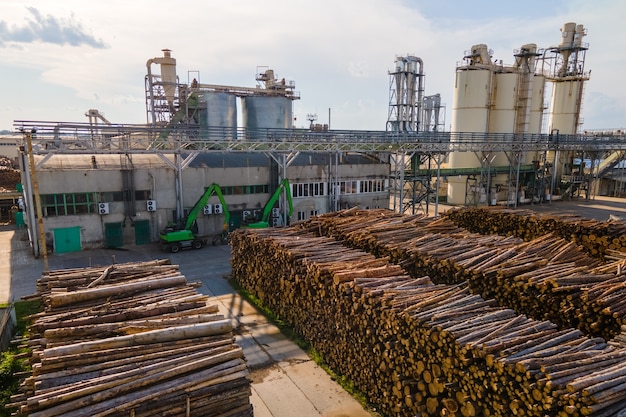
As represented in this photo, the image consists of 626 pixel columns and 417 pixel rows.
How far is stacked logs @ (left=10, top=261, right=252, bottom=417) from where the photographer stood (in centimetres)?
732

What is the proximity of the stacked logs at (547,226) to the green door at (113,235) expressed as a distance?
19.1 metres

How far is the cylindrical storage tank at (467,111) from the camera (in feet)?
136

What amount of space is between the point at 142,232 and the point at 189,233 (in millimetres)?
3513

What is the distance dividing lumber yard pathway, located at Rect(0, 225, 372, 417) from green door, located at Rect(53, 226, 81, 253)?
535 mm

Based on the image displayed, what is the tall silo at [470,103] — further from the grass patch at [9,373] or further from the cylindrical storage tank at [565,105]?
the grass patch at [9,373]

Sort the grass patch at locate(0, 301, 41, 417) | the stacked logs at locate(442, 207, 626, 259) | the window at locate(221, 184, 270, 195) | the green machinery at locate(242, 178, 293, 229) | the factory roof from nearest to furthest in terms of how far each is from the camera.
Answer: the grass patch at locate(0, 301, 41, 417), the stacked logs at locate(442, 207, 626, 259), the factory roof, the green machinery at locate(242, 178, 293, 229), the window at locate(221, 184, 270, 195)

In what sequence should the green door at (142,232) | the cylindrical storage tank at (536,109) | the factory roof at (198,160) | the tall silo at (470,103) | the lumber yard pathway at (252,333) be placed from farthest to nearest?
1. the cylindrical storage tank at (536,109)
2. the tall silo at (470,103)
3. the green door at (142,232)
4. the factory roof at (198,160)
5. the lumber yard pathway at (252,333)

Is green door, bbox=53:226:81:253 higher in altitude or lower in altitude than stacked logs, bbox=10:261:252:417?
lower

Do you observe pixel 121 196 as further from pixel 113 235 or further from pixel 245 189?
pixel 245 189

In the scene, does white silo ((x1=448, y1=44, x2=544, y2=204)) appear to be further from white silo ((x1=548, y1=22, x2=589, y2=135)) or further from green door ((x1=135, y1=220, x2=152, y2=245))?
green door ((x1=135, y1=220, x2=152, y2=245))

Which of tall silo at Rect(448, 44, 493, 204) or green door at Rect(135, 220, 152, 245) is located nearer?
green door at Rect(135, 220, 152, 245)

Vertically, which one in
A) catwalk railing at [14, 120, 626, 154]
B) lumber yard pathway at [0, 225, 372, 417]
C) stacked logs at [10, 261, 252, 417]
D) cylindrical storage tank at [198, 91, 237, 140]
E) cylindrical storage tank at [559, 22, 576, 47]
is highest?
cylindrical storage tank at [559, 22, 576, 47]

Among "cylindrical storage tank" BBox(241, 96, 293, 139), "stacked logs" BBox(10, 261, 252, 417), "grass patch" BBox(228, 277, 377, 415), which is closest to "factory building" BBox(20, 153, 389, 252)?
"grass patch" BBox(228, 277, 377, 415)

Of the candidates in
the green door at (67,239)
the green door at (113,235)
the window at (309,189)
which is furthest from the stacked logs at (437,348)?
the window at (309,189)
